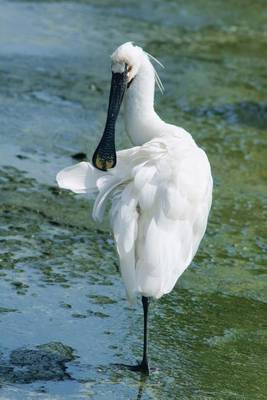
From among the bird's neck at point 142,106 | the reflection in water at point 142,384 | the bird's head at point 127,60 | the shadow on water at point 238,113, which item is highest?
the bird's head at point 127,60

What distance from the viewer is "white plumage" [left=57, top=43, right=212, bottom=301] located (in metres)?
5.23

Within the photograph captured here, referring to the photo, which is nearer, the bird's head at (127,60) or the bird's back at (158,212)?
the bird's back at (158,212)

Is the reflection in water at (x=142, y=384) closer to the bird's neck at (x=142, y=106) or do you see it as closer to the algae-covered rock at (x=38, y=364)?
the algae-covered rock at (x=38, y=364)

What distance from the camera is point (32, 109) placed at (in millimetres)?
9742

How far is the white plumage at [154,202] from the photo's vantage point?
5.23 meters

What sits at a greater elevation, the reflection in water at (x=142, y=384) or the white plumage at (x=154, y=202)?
the white plumage at (x=154, y=202)

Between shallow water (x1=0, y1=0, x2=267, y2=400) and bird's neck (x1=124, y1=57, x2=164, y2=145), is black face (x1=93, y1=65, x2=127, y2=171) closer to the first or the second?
bird's neck (x1=124, y1=57, x2=164, y2=145)

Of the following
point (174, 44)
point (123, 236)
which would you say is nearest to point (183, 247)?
point (123, 236)

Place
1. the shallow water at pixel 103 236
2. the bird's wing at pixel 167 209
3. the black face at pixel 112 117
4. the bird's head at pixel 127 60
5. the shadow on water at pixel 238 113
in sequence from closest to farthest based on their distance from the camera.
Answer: the bird's wing at pixel 167 209 < the shallow water at pixel 103 236 < the black face at pixel 112 117 < the bird's head at pixel 127 60 < the shadow on water at pixel 238 113

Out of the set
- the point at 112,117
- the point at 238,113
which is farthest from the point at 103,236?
the point at 238,113

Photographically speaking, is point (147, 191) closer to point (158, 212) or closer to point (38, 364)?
point (158, 212)

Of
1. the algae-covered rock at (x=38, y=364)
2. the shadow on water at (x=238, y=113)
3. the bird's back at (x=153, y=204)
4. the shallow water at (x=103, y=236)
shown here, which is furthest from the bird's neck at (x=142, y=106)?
the shadow on water at (x=238, y=113)

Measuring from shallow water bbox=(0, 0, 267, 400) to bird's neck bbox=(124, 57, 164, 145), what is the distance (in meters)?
1.00

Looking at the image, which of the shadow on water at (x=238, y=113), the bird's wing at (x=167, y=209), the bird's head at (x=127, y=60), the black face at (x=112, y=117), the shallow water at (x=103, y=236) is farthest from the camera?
the shadow on water at (x=238, y=113)
